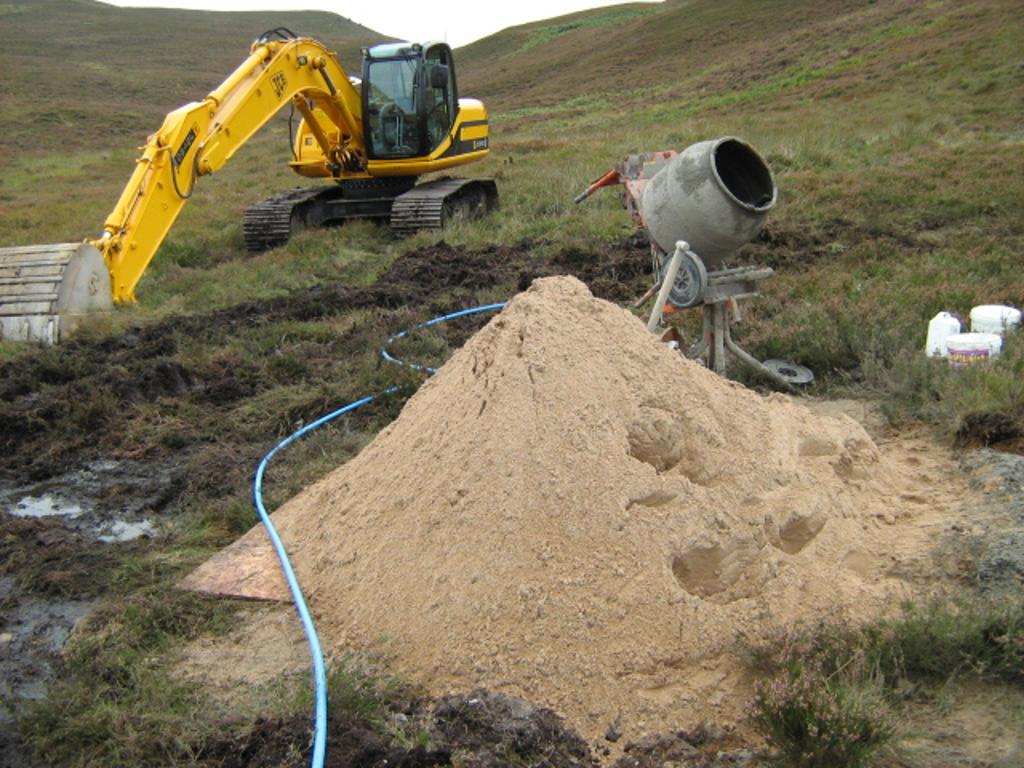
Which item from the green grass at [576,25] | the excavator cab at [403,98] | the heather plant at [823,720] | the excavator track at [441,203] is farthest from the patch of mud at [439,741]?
the green grass at [576,25]

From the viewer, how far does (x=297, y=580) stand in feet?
14.0

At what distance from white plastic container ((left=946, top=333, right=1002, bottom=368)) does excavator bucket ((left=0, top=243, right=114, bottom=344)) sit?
7.03 meters

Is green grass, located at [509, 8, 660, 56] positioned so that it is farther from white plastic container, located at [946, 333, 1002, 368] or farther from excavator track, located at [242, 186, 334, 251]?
white plastic container, located at [946, 333, 1002, 368]

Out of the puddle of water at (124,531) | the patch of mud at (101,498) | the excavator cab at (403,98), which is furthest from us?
the excavator cab at (403,98)

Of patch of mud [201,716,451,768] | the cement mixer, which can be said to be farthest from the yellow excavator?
patch of mud [201,716,451,768]

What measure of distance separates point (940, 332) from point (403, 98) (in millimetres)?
8461

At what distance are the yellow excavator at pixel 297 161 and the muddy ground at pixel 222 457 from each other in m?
0.76

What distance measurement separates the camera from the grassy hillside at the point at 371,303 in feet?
13.3

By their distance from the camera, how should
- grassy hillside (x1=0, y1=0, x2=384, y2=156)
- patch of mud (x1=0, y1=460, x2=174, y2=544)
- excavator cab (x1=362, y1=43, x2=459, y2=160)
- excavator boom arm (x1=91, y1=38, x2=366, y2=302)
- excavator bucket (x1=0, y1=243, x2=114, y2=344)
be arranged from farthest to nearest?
grassy hillside (x1=0, y1=0, x2=384, y2=156) → excavator cab (x1=362, y1=43, x2=459, y2=160) → excavator boom arm (x1=91, y1=38, x2=366, y2=302) → excavator bucket (x1=0, y1=243, x2=114, y2=344) → patch of mud (x1=0, y1=460, x2=174, y2=544)

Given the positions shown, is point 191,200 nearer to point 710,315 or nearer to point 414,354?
point 414,354

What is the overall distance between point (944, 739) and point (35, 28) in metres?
74.1

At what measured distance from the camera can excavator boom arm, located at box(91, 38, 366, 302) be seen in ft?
30.3

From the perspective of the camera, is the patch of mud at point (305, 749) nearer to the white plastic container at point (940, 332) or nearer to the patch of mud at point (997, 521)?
the patch of mud at point (997, 521)

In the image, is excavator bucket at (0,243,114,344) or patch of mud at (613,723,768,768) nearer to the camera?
patch of mud at (613,723,768,768)
